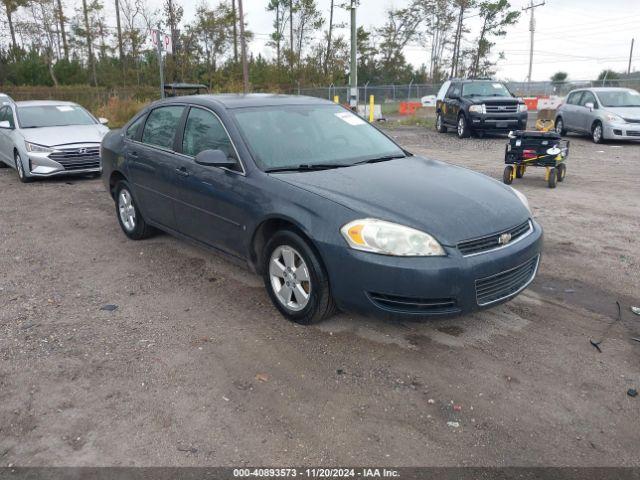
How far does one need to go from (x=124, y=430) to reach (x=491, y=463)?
188 cm

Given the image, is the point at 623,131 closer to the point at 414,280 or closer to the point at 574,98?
the point at 574,98

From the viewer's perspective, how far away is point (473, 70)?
54750 millimetres

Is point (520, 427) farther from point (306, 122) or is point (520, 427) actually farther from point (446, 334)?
point (306, 122)

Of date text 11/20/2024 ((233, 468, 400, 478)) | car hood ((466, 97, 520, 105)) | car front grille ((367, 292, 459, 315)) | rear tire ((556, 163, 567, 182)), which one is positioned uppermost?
car hood ((466, 97, 520, 105))

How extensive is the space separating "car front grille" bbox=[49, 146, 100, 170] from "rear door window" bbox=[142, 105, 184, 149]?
4.86 metres

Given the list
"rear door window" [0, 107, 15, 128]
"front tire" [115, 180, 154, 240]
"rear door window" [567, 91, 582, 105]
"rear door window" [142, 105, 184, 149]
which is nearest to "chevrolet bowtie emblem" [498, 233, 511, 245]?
"rear door window" [142, 105, 184, 149]

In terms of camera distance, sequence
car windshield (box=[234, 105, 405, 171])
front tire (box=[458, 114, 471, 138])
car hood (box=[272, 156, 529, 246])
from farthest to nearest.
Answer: front tire (box=[458, 114, 471, 138]) < car windshield (box=[234, 105, 405, 171]) < car hood (box=[272, 156, 529, 246])

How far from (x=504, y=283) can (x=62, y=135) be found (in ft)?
29.2

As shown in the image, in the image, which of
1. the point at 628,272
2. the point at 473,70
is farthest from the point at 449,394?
the point at 473,70

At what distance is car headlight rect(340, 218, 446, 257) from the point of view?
11.3ft

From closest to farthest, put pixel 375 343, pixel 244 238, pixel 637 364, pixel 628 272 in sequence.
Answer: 1. pixel 637 364
2. pixel 375 343
3. pixel 244 238
4. pixel 628 272

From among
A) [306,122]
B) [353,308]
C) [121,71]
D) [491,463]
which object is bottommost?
[491,463]

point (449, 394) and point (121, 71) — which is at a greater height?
point (121, 71)

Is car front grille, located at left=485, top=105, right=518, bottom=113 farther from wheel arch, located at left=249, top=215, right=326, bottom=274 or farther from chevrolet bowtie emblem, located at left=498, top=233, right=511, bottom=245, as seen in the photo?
wheel arch, located at left=249, top=215, right=326, bottom=274
